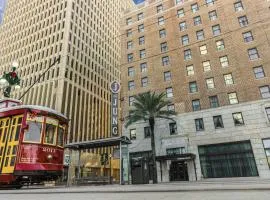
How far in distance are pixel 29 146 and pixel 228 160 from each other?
73.9 feet

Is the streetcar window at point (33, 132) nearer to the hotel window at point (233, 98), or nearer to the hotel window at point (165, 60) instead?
the hotel window at point (233, 98)

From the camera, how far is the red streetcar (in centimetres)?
1229

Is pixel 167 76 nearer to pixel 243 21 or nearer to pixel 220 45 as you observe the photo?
pixel 220 45

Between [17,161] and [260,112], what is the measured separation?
25.3m

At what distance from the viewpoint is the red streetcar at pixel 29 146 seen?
12.3m

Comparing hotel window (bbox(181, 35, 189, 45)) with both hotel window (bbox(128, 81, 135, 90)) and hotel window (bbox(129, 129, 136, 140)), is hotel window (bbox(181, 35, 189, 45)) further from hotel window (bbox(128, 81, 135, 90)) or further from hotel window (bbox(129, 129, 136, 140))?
hotel window (bbox(129, 129, 136, 140))

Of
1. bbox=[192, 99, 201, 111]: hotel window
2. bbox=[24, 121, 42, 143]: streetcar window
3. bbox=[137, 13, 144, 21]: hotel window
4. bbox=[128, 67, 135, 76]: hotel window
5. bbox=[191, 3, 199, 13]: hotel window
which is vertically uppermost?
bbox=[137, 13, 144, 21]: hotel window

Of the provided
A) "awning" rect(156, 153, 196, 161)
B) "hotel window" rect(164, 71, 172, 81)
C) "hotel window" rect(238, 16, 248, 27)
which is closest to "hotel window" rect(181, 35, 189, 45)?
"hotel window" rect(164, 71, 172, 81)

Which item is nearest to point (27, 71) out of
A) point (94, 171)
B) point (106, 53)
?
point (106, 53)

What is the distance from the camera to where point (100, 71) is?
64562mm

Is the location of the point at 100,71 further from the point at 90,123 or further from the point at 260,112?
the point at 260,112

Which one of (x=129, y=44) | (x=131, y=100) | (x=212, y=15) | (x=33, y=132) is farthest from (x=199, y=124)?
(x=33, y=132)

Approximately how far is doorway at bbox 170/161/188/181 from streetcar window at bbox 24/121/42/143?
784 inches

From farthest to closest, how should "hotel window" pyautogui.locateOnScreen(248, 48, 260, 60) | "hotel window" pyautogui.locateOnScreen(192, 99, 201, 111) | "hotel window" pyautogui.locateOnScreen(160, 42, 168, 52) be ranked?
"hotel window" pyautogui.locateOnScreen(160, 42, 168, 52) → "hotel window" pyautogui.locateOnScreen(192, 99, 201, 111) → "hotel window" pyautogui.locateOnScreen(248, 48, 260, 60)
